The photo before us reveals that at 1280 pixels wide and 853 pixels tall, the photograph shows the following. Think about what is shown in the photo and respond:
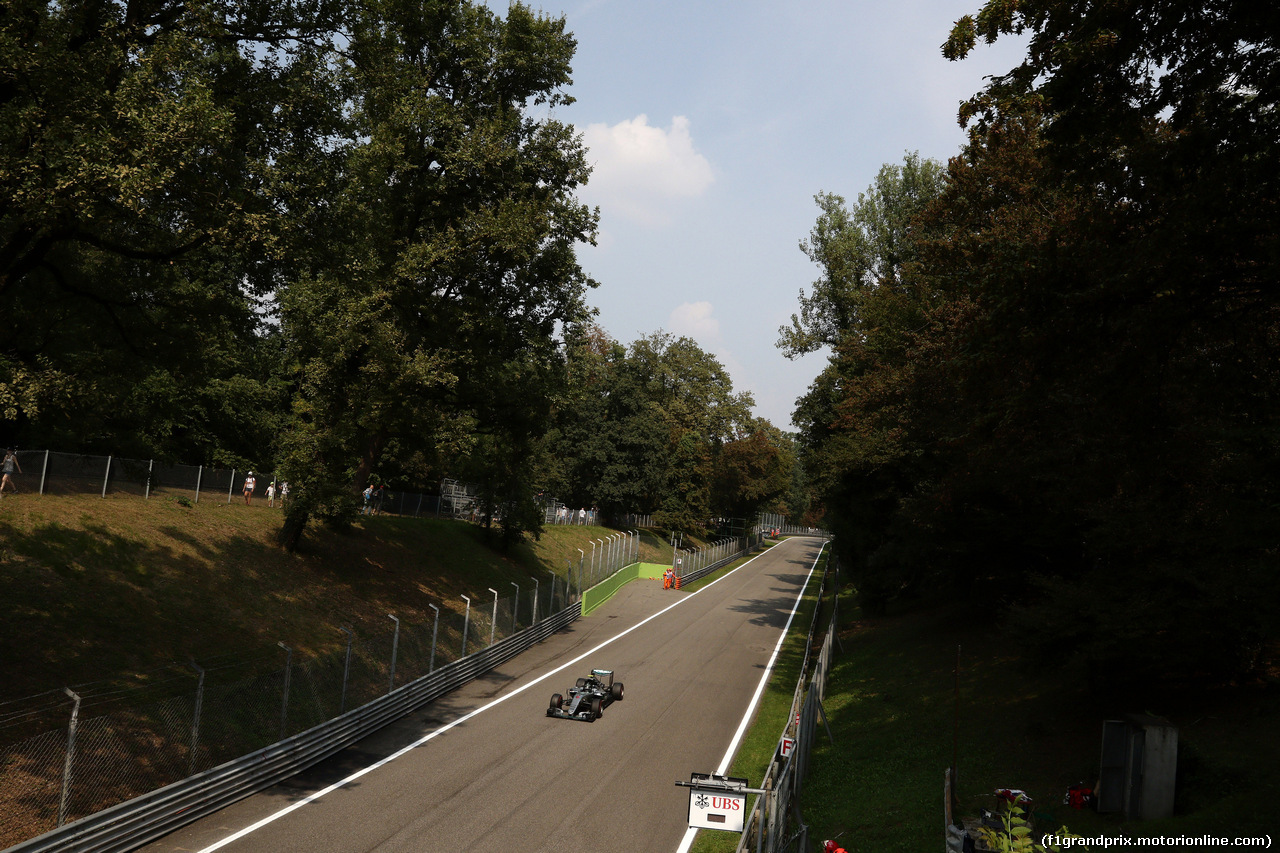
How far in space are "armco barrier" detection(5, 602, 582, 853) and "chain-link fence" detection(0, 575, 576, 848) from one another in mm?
313

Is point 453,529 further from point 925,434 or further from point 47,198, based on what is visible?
point 47,198

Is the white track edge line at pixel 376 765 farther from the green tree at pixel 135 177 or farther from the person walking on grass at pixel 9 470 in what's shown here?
the person walking on grass at pixel 9 470

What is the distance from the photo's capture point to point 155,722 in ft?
44.7

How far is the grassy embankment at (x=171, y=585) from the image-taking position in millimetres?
15359

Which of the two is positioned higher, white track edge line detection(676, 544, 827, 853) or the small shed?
the small shed

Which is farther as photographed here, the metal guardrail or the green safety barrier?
the metal guardrail

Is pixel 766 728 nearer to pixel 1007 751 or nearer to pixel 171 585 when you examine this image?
pixel 1007 751

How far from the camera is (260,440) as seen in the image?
4106 cm

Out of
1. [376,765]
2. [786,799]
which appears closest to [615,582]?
[376,765]

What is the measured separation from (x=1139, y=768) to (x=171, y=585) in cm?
2012

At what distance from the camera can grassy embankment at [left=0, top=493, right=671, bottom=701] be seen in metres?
15.4

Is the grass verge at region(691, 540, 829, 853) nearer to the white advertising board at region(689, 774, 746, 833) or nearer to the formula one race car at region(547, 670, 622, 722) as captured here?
the formula one race car at region(547, 670, 622, 722)

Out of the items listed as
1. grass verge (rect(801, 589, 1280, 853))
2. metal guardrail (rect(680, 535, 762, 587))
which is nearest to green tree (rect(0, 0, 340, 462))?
grass verge (rect(801, 589, 1280, 853))

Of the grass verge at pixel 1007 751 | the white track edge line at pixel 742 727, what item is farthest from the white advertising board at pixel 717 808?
the grass verge at pixel 1007 751
